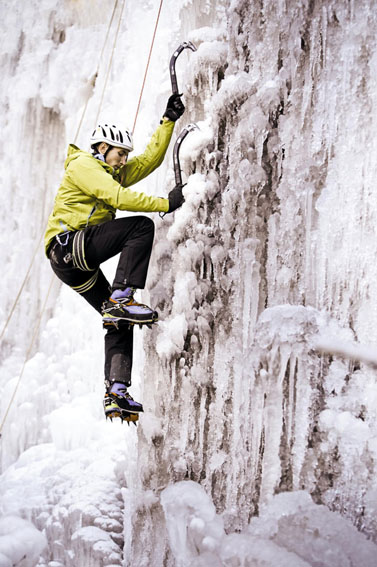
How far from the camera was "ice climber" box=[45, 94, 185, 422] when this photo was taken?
2.25m

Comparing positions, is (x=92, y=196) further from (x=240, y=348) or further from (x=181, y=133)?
(x=240, y=348)

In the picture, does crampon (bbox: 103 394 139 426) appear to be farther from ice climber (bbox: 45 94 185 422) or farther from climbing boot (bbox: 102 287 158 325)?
climbing boot (bbox: 102 287 158 325)

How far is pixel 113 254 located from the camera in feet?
7.57

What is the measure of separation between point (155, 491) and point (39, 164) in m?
1.85

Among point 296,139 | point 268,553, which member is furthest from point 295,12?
point 268,553

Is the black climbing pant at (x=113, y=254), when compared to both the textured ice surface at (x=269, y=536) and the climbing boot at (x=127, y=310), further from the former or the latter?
the textured ice surface at (x=269, y=536)

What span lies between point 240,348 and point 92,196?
0.81 m

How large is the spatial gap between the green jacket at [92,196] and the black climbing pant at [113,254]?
60mm

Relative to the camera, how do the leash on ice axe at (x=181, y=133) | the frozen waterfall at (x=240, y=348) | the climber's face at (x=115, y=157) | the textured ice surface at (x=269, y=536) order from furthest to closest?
1. the leash on ice axe at (x=181, y=133)
2. the climber's face at (x=115, y=157)
3. the frozen waterfall at (x=240, y=348)
4. the textured ice surface at (x=269, y=536)

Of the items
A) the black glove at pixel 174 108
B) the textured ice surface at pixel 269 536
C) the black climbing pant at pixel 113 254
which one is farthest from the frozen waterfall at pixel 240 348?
the black climbing pant at pixel 113 254

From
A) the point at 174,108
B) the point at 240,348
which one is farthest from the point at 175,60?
the point at 240,348

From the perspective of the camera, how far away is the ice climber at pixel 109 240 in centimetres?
225

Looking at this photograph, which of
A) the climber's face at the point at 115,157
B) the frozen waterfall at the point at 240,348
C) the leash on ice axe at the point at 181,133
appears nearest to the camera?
the frozen waterfall at the point at 240,348

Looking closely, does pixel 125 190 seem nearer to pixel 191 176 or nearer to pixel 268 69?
pixel 191 176
